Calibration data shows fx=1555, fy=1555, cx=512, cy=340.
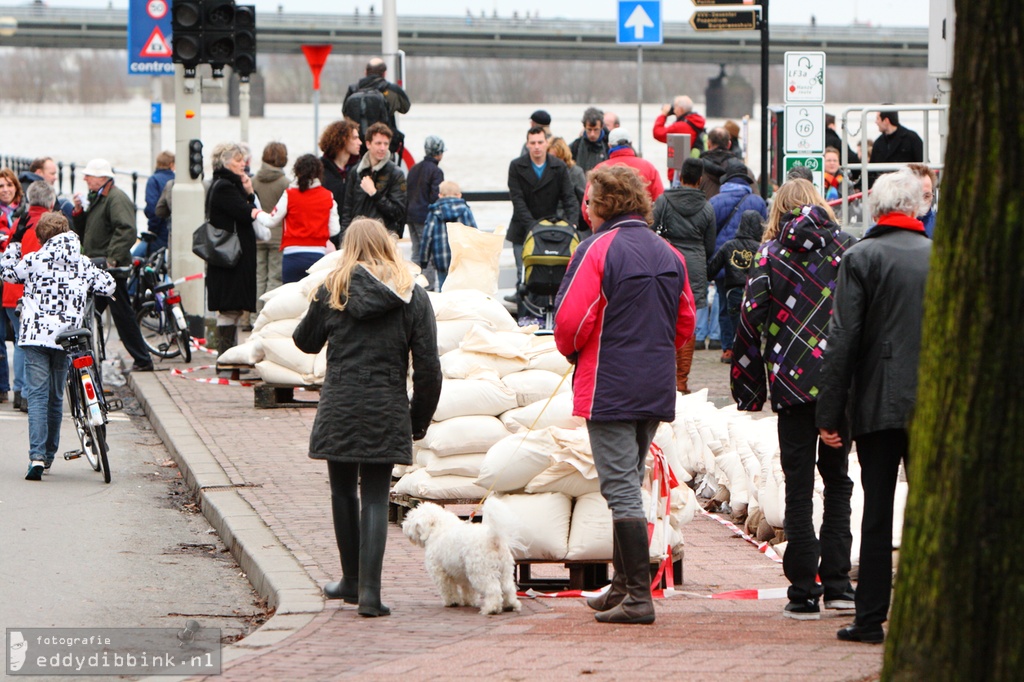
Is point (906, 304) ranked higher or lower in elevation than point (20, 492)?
higher

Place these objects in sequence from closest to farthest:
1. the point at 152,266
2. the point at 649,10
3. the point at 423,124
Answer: the point at 152,266, the point at 649,10, the point at 423,124

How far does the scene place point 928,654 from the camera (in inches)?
150

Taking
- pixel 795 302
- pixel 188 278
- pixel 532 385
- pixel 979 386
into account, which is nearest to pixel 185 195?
pixel 188 278

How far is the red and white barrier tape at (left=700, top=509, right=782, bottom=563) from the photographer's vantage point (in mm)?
7691

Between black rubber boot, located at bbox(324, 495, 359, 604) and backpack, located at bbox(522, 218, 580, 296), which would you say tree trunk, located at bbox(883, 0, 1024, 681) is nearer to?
black rubber boot, located at bbox(324, 495, 359, 604)

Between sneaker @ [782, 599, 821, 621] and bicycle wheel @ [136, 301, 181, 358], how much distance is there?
9.94 metres

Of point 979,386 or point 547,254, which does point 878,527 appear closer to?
point 979,386

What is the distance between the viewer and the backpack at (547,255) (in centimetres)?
1463

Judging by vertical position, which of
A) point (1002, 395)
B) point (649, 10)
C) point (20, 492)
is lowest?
point (20, 492)

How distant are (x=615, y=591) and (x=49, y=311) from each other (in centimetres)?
565

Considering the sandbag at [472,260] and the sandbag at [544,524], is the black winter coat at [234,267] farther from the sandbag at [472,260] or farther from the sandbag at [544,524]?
the sandbag at [544,524]

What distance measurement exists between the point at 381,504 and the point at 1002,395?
11.0 ft

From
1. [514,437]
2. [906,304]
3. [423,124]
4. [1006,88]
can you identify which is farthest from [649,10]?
[423,124]

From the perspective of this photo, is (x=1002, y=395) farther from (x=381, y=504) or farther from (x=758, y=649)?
(x=381, y=504)
